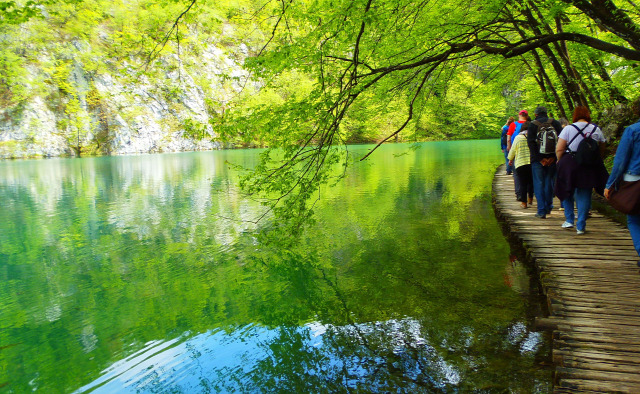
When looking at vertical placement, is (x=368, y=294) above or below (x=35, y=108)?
below

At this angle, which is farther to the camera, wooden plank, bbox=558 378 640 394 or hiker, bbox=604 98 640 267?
hiker, bbox=604 98 640 267

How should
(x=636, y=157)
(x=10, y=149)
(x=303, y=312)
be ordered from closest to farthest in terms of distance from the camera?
(x=636, y=157) → (x=303, y=312) → (x=10, y=149)

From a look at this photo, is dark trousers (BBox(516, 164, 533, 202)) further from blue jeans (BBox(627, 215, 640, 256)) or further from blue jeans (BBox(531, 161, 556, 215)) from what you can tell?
blue jeans (BBox(627, 215, 640, 256))

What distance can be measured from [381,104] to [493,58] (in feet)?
19.7

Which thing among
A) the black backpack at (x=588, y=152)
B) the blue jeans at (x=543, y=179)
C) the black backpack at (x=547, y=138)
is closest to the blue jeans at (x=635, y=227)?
the black backpack at (x=588, y=152)

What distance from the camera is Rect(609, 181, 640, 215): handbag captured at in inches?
159

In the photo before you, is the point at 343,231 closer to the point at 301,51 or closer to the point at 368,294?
the point at 368,294

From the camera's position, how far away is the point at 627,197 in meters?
4.13

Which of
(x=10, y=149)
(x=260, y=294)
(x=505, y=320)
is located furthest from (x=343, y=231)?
(x=10, y=149)

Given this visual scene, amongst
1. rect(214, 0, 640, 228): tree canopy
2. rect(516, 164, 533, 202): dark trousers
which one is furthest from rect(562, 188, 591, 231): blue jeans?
rect(214, 0, 640, 228): tree canopy

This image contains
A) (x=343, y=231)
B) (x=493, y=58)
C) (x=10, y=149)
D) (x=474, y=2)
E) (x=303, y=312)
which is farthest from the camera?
(x=10, y=149)

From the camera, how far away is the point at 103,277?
7.13m

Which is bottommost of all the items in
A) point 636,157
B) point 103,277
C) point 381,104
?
point 103,277

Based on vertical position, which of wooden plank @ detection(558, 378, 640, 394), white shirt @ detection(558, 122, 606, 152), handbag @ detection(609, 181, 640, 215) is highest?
white shirt @ detection(558, 122, 606, 152)
